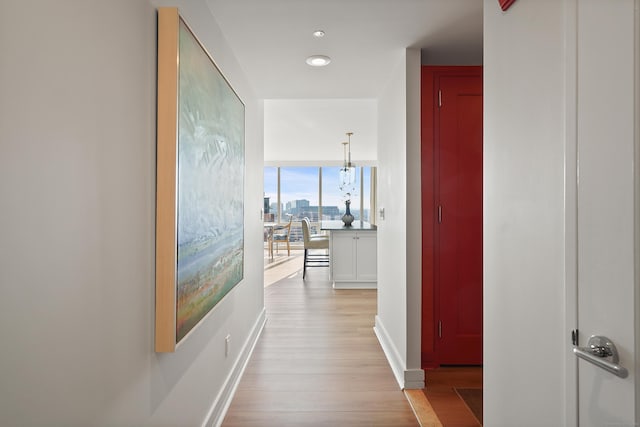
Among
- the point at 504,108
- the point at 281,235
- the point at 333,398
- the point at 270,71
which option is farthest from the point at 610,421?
the point at 281,235

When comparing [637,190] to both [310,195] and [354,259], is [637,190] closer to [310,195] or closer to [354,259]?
[354,259]

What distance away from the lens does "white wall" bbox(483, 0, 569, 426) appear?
103 cm

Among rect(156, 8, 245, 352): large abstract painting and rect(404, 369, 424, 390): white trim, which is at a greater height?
rect(156, 8, 245, 352): large abstract painting

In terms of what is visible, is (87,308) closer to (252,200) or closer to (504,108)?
(504,108)

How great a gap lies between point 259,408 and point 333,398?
47cm

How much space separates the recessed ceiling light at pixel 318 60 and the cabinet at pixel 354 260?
335 centimetres

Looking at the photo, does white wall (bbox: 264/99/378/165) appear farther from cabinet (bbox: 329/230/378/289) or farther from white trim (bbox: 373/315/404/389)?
white trim (bbox: 373/315/404/389)

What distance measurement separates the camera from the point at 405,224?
2.61 metres

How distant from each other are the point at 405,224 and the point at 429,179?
0.40 meters

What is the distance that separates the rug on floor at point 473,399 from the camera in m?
2.23

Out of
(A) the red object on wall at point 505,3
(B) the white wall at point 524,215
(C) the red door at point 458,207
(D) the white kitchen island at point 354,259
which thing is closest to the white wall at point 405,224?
(C) the red door at point 458,207

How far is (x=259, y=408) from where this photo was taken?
2.26 metres

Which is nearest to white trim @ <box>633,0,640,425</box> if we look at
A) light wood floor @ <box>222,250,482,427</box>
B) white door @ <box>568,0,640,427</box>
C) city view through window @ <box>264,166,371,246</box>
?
white door @ <box>568,0,640,427</box>

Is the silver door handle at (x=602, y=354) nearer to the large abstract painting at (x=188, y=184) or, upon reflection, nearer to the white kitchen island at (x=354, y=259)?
the large abstract painting at (x=188, y=184)
